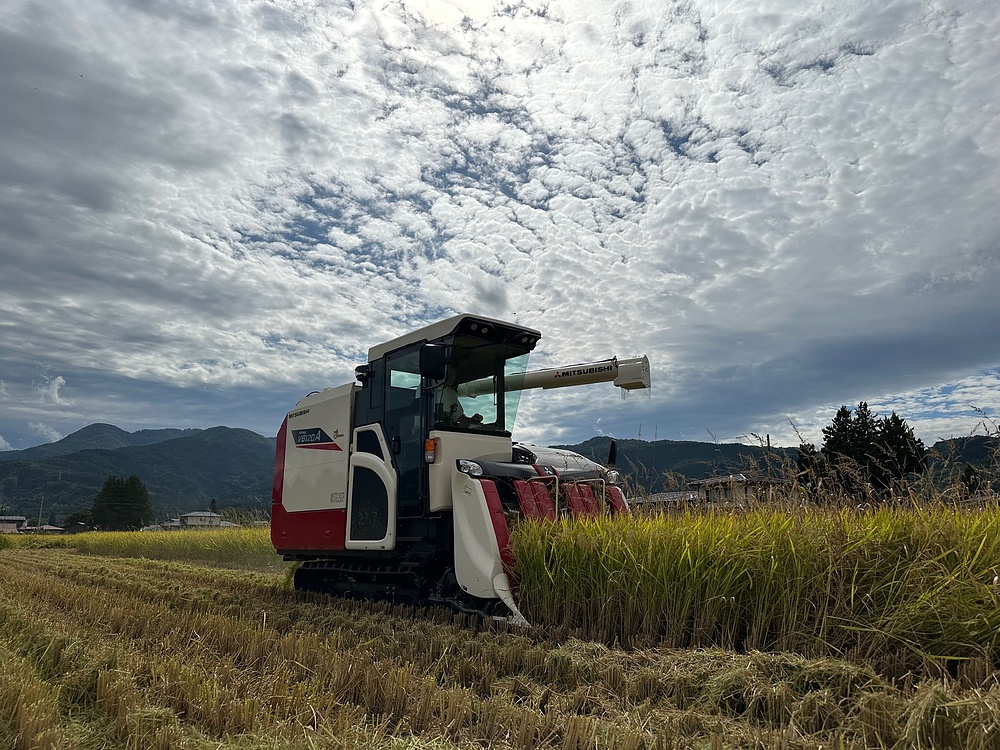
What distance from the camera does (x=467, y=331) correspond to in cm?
688

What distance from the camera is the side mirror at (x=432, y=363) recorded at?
628 centimetres

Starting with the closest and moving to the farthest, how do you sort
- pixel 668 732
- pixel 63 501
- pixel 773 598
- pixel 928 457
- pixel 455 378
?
pixel 668 732
pixel 773 598
pixel 928 457
pixel 455 378
pixel 63 501

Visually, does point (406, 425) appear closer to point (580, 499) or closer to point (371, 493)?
point (371, 493)

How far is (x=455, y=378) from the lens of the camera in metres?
6.98

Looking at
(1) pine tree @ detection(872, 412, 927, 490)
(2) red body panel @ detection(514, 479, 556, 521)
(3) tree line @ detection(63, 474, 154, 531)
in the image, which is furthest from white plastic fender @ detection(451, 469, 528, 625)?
(3) tree line @ detection(63, 474, 154, 531)

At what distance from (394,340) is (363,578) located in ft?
8.85

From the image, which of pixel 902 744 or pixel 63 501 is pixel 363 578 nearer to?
pixel 902 744

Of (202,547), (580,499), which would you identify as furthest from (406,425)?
(202,547)

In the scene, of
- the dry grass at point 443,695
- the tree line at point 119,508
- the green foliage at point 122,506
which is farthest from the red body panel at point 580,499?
the green foliage at point 122,506

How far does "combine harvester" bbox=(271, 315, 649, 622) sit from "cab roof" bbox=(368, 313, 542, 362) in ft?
0.05

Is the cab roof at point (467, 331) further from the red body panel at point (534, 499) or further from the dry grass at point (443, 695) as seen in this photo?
the dry grass at point (443, 695)

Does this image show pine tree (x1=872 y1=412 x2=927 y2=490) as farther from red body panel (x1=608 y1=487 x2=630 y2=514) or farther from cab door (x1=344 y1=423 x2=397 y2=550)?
cab door (x1=344 y1=423 x2=397 y2=550)

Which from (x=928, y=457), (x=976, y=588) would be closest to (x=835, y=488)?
(x=928, y=457)

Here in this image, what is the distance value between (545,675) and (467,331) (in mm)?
3836
